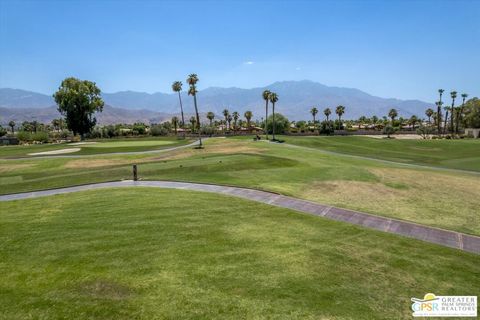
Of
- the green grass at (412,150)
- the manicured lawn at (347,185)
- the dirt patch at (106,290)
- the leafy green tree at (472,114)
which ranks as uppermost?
the leafy green tree at (472,114)

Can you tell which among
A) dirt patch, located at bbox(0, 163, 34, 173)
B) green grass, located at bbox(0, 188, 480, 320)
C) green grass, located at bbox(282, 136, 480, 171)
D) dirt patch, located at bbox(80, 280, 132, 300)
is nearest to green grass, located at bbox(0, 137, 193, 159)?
dirt patch, located at bbox(0, 163, 34, 173)

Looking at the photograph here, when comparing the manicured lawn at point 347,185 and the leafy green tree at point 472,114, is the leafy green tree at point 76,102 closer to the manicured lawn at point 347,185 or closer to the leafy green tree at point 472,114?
the manicured lawn at point 347,185

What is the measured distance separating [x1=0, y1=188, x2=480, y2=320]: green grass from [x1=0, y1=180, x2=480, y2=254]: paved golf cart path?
1.31 meters

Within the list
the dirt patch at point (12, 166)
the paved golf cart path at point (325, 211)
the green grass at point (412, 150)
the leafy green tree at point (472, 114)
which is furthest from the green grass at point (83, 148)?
the leafy green tree at point (472, 114)

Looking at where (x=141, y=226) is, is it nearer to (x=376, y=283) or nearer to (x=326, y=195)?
(x=376, y=283)

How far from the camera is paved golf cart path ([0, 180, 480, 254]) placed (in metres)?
14.4

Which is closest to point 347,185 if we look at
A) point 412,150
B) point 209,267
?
point 209,267

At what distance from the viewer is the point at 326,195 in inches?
861

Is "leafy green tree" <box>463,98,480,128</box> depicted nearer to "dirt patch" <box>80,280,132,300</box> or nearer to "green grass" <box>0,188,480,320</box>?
"green grass" <box>0,188,480,320</box>

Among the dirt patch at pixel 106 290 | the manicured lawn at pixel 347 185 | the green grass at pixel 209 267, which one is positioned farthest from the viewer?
the manicured lawn at pixel 347 185

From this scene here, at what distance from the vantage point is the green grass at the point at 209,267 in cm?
819

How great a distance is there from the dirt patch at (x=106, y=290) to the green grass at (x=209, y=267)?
0.03 m

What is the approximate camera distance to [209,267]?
10344 millimetres

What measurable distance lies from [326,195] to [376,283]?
1215 cm
